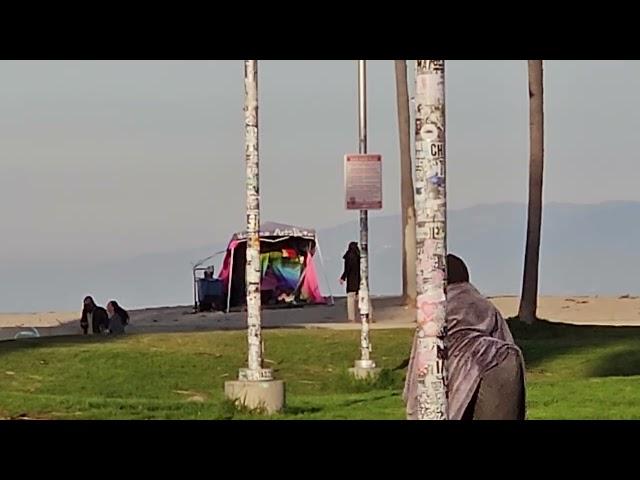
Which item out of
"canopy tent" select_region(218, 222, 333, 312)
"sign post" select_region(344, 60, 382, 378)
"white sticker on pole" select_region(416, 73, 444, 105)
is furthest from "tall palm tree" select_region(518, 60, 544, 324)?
"white sticker on pole" select_region(416, 73, 444, 105)

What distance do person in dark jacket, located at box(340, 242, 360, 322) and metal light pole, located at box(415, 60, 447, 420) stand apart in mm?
20189

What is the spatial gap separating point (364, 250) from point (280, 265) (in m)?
12.6

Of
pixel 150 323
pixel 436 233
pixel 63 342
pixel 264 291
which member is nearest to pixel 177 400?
pixel 63 342

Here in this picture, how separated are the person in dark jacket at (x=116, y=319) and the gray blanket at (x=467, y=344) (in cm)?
1704

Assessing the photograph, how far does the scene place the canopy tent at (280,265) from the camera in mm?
31031

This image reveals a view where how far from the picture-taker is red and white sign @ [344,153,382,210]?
59.5 feet

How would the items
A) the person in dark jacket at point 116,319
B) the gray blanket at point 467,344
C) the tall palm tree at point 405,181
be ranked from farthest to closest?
the tall palm tree at point 405,181
the person in dark jacket at point 116,319
the gray blanket at point 467,344

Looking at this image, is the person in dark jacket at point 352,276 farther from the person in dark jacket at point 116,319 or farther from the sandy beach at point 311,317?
the person in dark jacket at point 116,319

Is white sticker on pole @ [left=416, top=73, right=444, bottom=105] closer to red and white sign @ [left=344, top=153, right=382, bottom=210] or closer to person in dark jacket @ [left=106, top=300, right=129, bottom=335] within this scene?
red and white sign @ [left=344, top=153, right=382, bottom=210]

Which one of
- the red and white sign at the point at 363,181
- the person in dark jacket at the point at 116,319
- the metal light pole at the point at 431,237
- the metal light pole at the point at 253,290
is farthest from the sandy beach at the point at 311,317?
the metal light pole at the point at 431,237
